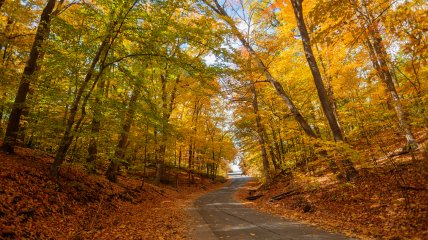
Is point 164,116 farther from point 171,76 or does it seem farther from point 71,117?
point 71,117

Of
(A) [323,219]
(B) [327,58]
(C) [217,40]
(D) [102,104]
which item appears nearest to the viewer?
(A) [323,219]

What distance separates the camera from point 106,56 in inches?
383

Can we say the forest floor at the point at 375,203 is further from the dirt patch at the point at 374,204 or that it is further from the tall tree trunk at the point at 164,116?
the tall tree trunk at the point at 164,116

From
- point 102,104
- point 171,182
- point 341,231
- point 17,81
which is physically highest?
point 17,81

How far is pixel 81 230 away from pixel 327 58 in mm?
13526

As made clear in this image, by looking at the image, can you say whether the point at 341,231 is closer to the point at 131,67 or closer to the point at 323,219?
the point at 323,219

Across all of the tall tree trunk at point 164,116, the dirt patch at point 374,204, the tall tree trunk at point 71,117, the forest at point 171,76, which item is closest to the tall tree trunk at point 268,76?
the forest at point 171,76

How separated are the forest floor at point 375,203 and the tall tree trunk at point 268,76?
8.41ft

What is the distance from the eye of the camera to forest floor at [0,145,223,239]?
6387mm

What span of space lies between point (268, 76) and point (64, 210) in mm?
10124

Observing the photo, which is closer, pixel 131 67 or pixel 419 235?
pixel 419 235

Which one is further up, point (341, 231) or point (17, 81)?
point (17, 81)

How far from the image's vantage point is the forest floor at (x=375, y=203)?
605cm

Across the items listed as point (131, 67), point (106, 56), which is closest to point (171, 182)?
point (131, 67)
